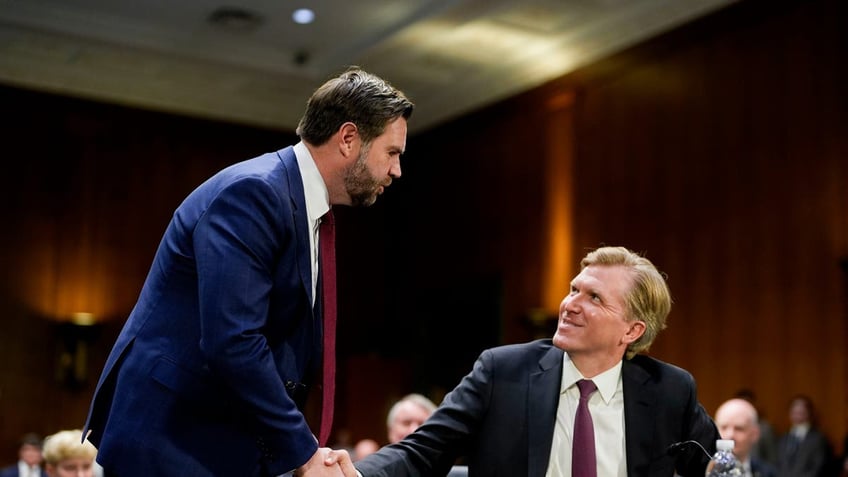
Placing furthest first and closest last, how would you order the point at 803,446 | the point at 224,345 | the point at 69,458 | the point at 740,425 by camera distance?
the point at 803,446, the point at 740,425, the point at 69,458, the point at 224,345

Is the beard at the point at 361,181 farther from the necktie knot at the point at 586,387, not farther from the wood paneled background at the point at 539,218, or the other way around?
the wood paneled background at the point at 539,218

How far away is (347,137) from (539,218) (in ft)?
27.1

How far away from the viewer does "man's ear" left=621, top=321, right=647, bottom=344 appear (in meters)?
2.81

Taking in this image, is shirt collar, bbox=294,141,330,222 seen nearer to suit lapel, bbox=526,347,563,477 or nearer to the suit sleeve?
suit lapel, bbox=526,347,563,477

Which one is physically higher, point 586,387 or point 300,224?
point 300,224

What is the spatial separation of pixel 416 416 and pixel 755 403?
4.07 metres

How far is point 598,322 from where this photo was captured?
2.77 meters

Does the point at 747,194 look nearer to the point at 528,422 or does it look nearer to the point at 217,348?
the point at 528,422

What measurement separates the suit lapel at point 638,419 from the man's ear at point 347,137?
104cm

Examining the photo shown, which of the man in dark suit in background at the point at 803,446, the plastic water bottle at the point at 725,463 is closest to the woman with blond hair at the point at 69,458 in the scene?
the plastic water bottle at the point at 725,463

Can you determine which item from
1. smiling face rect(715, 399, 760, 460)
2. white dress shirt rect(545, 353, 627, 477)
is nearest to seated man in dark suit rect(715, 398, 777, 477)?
smiling face rect(715, 399, 760, 460)

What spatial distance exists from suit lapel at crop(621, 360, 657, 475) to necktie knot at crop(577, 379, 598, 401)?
0.08 meters

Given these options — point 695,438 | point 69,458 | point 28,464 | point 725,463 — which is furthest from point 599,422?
point 28,464

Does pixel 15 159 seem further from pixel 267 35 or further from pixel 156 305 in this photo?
pixel 156 305
